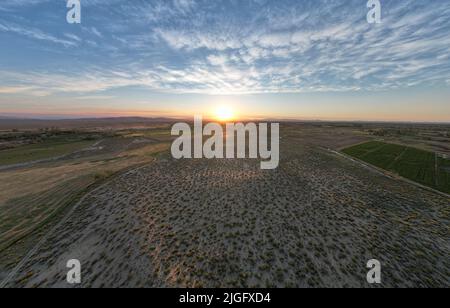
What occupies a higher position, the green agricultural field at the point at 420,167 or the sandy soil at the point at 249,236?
the green agricultural field at the point at 420,167

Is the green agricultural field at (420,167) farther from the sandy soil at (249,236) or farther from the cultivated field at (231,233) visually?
the sandy soil at (249,236)

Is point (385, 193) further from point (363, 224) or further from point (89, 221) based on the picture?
point (89, 221)

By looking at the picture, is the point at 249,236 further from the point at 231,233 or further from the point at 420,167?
the point at 420,167

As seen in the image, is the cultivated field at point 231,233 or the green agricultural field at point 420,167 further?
the green agricultural field at point 420,167

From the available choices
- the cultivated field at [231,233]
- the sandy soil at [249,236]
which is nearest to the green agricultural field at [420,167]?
the cultivated field at [231,233]

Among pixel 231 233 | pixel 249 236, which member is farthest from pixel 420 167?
pixel 231 233
